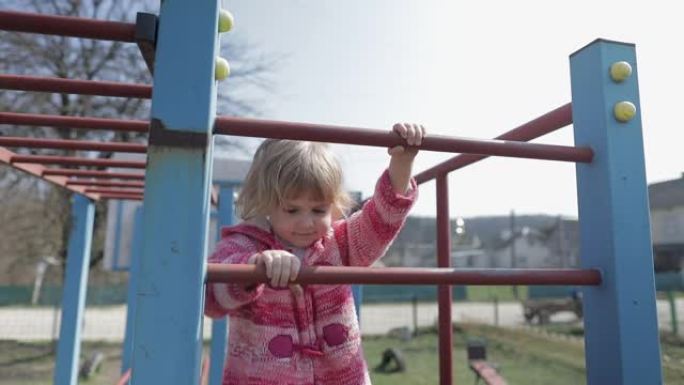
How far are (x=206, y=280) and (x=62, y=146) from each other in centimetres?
138

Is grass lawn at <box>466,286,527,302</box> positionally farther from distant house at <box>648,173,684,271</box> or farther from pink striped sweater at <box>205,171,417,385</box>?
pink striped sweater at <box>205,171,417,385</box>

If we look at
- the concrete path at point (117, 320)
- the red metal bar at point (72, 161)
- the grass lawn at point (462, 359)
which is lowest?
the grass lawn at point (462, 359)

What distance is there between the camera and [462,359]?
7.63m

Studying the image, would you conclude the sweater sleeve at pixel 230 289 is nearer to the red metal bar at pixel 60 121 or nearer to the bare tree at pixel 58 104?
the red metal bar at pixel 60 121

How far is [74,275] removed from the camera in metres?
3.18

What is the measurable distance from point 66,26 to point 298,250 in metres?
0.67

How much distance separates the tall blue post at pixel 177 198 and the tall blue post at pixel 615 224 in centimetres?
75

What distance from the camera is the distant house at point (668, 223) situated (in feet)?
72.1

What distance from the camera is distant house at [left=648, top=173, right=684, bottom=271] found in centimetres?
2197

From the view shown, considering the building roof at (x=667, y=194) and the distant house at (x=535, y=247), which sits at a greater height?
the building roof at (x=667, y=194)

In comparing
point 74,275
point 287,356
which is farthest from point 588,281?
point 74,275

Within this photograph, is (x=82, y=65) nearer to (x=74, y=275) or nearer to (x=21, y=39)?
(x=21, y=39)

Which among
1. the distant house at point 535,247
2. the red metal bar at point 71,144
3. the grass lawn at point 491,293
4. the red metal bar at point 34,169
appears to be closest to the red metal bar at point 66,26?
the red metal bar at point 71,144

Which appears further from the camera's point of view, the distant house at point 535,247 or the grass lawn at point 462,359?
the distant house at point 535,247
